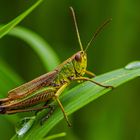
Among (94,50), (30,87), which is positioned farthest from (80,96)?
(94,50)

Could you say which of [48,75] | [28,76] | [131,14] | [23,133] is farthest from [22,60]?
[23,133]

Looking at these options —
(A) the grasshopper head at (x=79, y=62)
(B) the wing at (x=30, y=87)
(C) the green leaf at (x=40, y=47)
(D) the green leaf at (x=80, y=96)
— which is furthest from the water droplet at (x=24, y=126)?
(C) the green leaf at (x=40, y=47)

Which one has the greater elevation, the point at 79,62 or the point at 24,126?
the point at 79,62

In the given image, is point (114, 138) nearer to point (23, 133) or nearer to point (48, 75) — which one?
point (48, 75)

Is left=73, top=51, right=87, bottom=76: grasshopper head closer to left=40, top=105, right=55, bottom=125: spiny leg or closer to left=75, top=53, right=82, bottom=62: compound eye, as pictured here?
left=75, top=53, right=82, bottom=62: compound eye

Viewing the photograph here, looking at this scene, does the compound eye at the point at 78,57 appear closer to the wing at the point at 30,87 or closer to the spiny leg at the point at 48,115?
the wing at the point at 30,87

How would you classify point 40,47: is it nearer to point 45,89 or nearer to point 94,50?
point 94,50

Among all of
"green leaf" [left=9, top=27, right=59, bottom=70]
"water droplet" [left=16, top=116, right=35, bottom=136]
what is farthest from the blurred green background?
"water droplet" [left=16, top=116, right=35, bottom=136]
